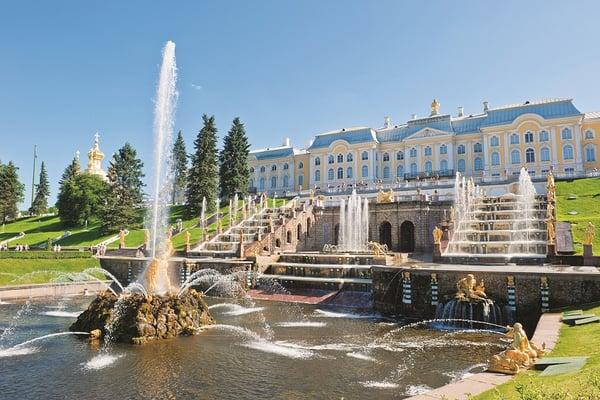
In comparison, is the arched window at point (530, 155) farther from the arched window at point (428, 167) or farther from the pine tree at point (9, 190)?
the pine tree at point (9, 190)

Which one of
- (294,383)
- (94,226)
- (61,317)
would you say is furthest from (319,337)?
(94,226)

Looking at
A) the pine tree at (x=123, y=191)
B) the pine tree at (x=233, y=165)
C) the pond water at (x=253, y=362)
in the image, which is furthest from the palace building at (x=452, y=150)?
the pond water at (x=253, y=362)

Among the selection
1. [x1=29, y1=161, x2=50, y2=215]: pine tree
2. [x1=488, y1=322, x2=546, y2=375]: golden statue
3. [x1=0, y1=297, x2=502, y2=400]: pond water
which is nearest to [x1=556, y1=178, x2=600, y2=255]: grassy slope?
[x1=0, y1=297, x2=502, y2=400]: pond water

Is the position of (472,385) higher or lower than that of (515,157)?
lower

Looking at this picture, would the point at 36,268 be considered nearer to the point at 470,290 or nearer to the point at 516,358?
the point at 470,290

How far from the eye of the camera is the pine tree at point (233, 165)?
198 ft

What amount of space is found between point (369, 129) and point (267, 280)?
155 feet

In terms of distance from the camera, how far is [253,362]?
38.6 feet

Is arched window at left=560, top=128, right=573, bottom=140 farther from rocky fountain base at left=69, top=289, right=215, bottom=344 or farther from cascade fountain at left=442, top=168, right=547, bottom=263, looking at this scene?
rocky fountain base at left=69, top=289, right=215, bottom=344

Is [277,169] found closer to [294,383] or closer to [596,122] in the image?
[596,122]

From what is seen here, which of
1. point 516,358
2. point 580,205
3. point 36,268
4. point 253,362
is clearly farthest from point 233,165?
point 516,358

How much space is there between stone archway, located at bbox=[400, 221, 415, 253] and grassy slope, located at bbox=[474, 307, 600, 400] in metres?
25.2

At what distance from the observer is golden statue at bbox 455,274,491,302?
1723 cm

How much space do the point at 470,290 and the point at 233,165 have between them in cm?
4777
